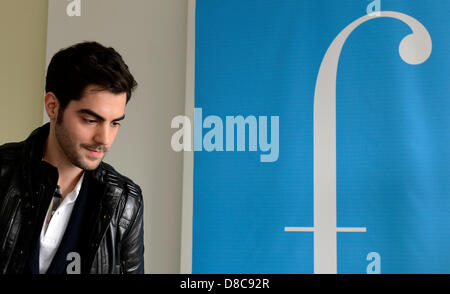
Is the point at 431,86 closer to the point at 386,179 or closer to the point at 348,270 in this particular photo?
the point at 386,179

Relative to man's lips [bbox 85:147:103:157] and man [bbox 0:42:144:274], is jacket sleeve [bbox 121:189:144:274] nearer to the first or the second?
man [bbox 0:42:144:274]

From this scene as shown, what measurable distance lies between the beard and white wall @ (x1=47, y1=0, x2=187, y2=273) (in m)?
0.70

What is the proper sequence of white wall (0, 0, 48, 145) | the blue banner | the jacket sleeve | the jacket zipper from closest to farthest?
the jacket zipper → the jacket sleeve → the blue banner → white wall (0, 0, 48, 145)

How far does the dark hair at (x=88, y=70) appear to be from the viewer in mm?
1062

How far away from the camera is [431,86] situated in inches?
64.9

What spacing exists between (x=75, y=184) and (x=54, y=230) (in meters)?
0.13

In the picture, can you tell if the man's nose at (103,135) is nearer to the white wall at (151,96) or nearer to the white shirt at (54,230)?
the white shirt at (54,230)

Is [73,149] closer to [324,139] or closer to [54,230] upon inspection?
[54,230]

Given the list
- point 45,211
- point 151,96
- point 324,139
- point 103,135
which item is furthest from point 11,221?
point 324,139

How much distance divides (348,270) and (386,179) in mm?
339

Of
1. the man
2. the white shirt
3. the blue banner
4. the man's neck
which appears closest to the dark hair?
the man

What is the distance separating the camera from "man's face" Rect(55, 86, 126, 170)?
1.06 meters

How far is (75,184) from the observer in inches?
43.2

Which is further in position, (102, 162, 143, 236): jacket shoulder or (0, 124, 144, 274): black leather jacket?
(102, 162, 143, 236): jacket shoulder
